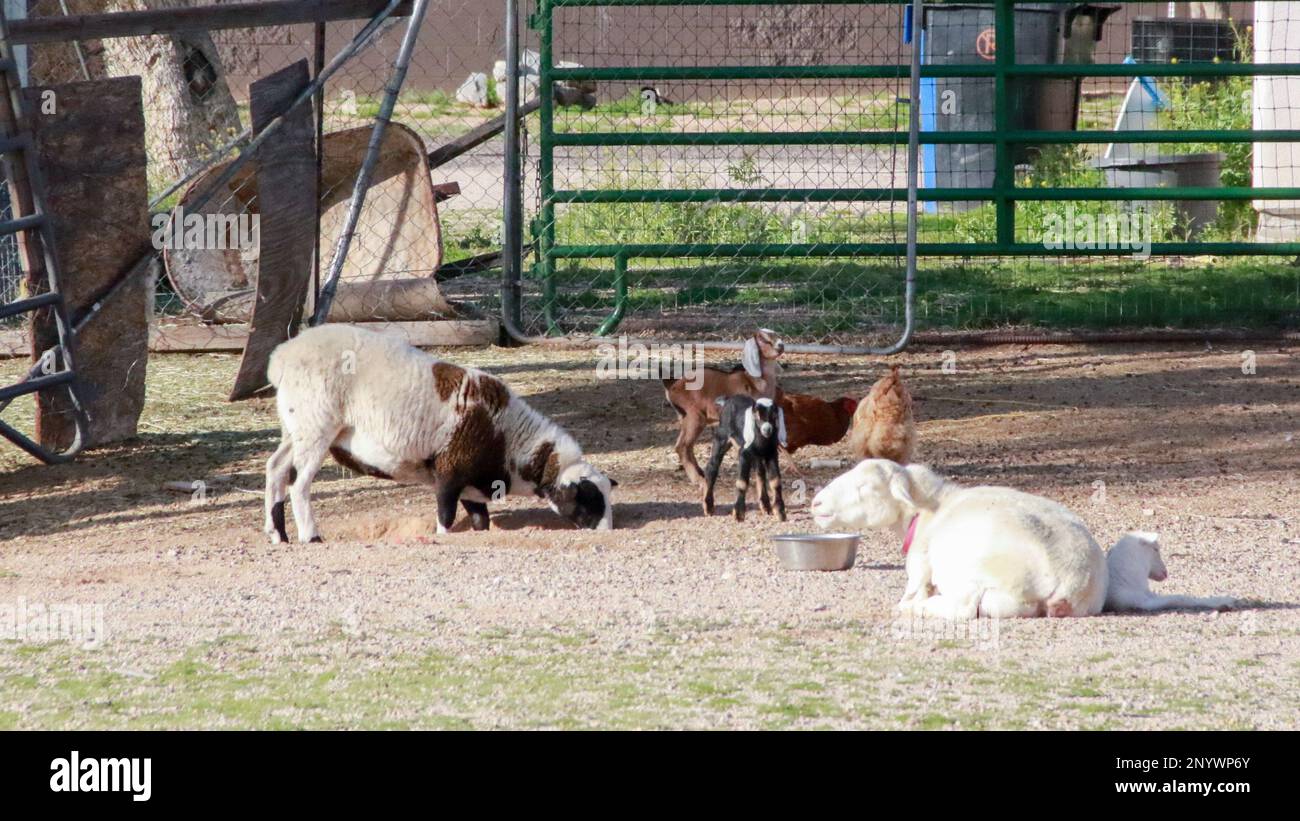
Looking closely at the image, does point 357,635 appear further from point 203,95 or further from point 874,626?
point 203,95

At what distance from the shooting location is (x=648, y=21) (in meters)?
20.8

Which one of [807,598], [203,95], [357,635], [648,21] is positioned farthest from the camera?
[648,21]

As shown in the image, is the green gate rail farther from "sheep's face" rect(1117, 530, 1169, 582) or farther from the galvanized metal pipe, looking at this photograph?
"sheep's face" rect(1117, 530, 1169, 582)

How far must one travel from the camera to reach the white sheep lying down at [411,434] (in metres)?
7.90

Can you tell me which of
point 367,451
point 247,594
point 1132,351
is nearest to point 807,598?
point 247,594

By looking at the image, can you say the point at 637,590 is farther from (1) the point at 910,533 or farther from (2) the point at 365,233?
(2) the point at 365,233

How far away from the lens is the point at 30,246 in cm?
879

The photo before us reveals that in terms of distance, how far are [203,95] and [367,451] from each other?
32.6 ft

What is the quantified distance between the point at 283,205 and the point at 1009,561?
17.1 feet

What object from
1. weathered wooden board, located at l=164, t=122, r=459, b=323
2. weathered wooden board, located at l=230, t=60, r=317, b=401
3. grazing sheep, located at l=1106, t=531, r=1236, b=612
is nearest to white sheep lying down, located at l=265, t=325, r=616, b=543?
weathered wooden board, located at l=230, t=60, r=317, b=401

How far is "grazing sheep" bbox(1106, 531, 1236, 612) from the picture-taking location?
19.1 feet

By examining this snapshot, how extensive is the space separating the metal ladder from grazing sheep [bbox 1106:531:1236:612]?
5.54 metres

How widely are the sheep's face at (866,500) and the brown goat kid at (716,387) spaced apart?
2472 mm

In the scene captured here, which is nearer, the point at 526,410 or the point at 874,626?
the point at 874,626
